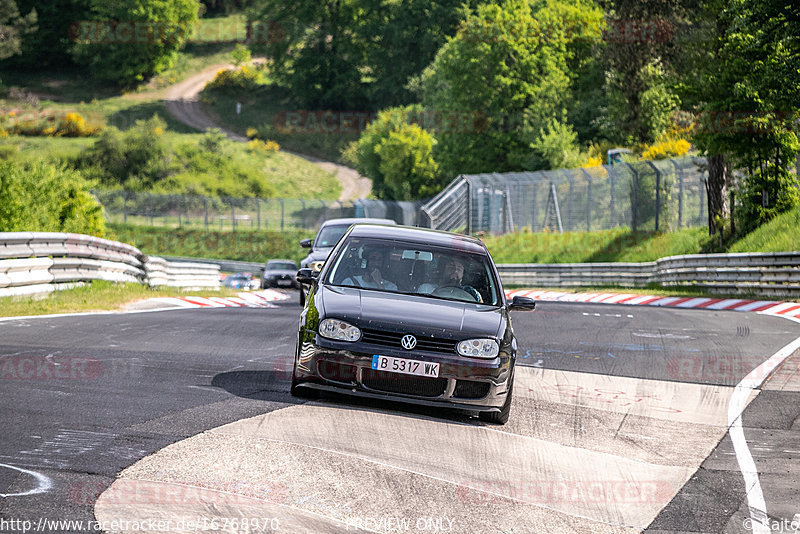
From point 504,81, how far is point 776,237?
34494 millimetres

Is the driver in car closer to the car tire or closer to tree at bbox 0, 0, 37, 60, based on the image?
the car tire

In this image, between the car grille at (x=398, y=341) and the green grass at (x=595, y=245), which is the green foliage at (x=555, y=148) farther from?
the car grille at (x=398, y=341)

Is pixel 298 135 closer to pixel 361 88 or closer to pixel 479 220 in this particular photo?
pixel 361 88

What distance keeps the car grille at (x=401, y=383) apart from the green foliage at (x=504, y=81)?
5037cm

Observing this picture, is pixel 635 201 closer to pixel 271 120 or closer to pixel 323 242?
pixel 323 242

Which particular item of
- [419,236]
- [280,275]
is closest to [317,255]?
[419,236]

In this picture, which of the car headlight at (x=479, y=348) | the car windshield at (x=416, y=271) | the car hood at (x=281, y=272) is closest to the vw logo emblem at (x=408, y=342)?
the car headlight at (x=479, y=348)

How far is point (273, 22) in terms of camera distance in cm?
11806

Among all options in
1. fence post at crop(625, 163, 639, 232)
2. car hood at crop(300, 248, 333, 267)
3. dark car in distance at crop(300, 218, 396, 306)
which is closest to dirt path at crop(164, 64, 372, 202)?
fence post at crop(625, 163, 639, 232)

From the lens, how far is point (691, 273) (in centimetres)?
2652

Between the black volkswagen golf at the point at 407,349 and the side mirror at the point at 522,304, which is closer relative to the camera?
the black volkswagen golf at the point at 407,349

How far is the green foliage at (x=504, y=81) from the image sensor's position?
58.6 meters

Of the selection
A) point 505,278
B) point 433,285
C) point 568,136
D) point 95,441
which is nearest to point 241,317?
point 433,285

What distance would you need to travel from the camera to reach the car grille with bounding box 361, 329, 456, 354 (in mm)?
7875
